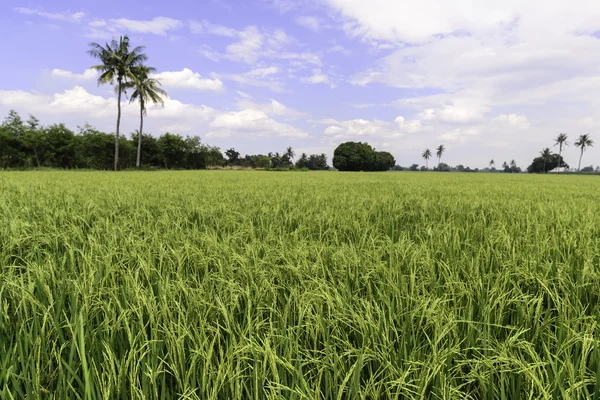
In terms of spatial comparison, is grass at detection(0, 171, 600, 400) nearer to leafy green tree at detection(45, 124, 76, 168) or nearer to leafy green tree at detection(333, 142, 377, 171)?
leafy green tree at detection(45, 124, 76, 168)

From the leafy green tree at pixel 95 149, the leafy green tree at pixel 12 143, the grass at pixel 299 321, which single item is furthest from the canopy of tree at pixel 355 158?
the grass at pixel 299 321

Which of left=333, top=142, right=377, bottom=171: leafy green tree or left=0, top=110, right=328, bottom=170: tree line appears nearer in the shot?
left=0, top=110, right=328, bottom=170: tree line

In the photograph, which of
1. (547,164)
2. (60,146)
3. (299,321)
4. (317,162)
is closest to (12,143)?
(60,146)

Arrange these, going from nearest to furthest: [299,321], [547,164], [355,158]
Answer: [299,321] → [355,158] → [547,164]

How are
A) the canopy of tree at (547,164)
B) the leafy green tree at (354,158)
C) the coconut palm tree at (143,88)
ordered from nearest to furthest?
the coconut palm tree at (143,88)
the leafy green tree at (354,158)
the canopy of tree at (547,164)

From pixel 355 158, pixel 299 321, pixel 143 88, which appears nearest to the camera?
pixel 299 321

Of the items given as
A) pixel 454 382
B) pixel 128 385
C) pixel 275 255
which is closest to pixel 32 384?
pixel 128 385

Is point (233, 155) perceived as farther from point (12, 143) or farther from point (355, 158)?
point (12, 143)

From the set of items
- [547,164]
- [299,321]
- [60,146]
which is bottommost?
[299,321]

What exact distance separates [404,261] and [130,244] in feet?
7.27

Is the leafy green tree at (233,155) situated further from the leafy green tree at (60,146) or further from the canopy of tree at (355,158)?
the leafy green tree at (60,146)

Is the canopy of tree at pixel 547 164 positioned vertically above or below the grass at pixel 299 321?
above

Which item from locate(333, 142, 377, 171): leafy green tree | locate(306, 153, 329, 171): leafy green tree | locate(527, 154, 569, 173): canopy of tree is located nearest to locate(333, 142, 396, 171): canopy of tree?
locate(333, 142, 377, 171): leafy green tree

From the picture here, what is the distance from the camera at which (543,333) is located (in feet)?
4.23
